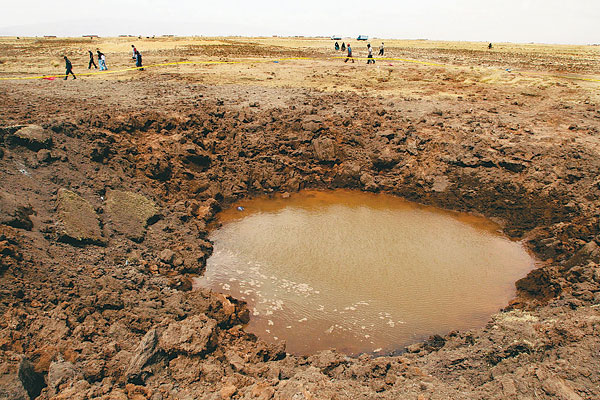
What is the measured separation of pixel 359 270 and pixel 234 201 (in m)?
4.33

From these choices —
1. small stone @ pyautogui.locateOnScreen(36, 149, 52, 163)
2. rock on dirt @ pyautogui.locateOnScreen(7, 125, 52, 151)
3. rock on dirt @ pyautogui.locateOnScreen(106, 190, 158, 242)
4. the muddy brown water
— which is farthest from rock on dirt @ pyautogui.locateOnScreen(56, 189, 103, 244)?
the muddy brown water

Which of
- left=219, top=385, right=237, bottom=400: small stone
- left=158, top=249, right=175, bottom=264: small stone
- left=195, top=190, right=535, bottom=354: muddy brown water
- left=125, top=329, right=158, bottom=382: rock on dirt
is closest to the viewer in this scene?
left=219, top=385, right=237, bottom=400: small stone

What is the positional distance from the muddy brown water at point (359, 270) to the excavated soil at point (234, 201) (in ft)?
1.49

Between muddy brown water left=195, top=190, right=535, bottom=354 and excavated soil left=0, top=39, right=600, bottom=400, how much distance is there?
454 mm

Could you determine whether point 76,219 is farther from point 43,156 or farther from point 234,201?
point 234,201

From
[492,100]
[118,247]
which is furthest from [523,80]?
[118,247]

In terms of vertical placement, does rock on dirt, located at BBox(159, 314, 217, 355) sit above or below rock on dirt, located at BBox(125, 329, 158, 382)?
below

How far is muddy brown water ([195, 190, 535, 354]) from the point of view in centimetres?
627

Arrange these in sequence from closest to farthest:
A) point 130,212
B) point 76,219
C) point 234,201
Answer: point 76,219 → point 130,212 → point 234,201

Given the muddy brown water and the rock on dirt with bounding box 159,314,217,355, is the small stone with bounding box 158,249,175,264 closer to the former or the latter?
the muddy brown water

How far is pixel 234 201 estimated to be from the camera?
33.0 ft

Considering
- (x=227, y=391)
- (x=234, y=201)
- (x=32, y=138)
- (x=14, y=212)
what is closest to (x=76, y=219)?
(x=14, y=212)

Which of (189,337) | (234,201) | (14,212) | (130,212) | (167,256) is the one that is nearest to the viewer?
(189,337)

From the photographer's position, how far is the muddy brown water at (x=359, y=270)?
6.27 m
